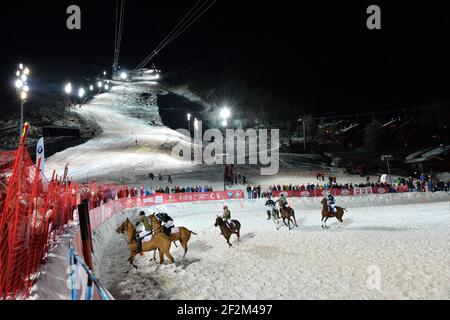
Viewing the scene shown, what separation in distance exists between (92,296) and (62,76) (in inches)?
4834

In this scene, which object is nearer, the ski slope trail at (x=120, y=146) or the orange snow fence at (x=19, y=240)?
the orange snow fence at (x=19, y=240)

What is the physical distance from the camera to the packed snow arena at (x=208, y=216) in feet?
26.7

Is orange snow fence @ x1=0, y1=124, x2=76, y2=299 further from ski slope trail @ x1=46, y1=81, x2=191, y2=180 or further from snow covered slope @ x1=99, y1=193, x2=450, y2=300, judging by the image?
ski slope trail @ x1=46, y1=81, x2=191, y2=180

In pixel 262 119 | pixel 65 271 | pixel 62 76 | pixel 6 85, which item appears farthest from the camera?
pixel 262 119

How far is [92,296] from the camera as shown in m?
4.73

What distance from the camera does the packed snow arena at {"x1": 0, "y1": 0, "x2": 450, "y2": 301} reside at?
26.7ft

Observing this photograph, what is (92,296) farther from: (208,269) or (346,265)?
(346,265)

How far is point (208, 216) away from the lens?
80.3 feet

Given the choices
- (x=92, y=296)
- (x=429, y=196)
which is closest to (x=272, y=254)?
(x=92, y=296)

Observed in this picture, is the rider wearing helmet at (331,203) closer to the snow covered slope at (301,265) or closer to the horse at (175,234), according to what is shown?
the snow covered slope at (301,265)

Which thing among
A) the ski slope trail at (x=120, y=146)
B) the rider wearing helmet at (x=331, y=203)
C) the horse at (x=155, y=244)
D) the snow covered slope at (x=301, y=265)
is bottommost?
the snow covered slope at (x=301, y=265)

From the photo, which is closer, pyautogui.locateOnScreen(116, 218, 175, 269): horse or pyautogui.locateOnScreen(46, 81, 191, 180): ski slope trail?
pyautogui.locateOnScreen(116, 218, 175, 269): horse

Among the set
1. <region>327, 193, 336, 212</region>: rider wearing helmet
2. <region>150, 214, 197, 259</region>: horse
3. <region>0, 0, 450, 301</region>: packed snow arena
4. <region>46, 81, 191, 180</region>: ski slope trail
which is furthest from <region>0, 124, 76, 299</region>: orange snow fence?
<region>46, 81, 191, 180</region>: ski slope trail

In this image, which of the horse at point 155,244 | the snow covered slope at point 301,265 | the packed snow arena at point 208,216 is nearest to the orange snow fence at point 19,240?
the packed snow arena at point 208,216
